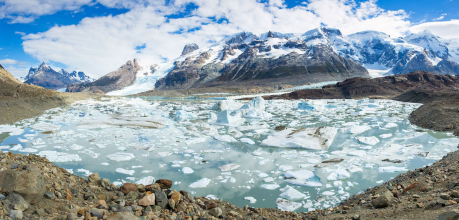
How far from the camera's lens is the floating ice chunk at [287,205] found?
4.30 meters

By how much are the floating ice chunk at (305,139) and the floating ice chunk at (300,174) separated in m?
2.48

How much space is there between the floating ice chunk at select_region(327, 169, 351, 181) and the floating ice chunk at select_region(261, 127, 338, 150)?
7.59ft

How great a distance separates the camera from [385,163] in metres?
6.64

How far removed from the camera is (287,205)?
14.5 feet

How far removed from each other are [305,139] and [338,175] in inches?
136

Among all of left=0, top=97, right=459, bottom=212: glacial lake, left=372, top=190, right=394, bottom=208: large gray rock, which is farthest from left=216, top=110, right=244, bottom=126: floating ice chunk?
left=372, top=190, right=394, bottom=208: large gray rock

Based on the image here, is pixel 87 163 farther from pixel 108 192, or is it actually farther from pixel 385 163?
pixel 385 163

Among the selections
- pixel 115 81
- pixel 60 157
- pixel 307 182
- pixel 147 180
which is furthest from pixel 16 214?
pixel 115 81

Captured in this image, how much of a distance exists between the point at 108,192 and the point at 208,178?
8.27 ft

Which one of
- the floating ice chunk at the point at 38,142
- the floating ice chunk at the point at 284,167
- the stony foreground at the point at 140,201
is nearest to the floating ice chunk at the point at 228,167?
the floating ice chunk at the point at 284,167

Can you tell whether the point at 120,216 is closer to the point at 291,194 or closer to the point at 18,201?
the point at 18,201

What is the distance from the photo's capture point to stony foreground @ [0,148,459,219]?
8.12 feet

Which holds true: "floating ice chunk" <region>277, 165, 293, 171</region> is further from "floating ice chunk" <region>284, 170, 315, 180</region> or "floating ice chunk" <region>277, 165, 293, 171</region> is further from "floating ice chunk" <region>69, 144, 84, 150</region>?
"floating ice chunk" <region>69, 144, 84, 150</region>

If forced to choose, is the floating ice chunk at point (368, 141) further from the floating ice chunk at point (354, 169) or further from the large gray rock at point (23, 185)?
the large gray rock at point (23, 185)
